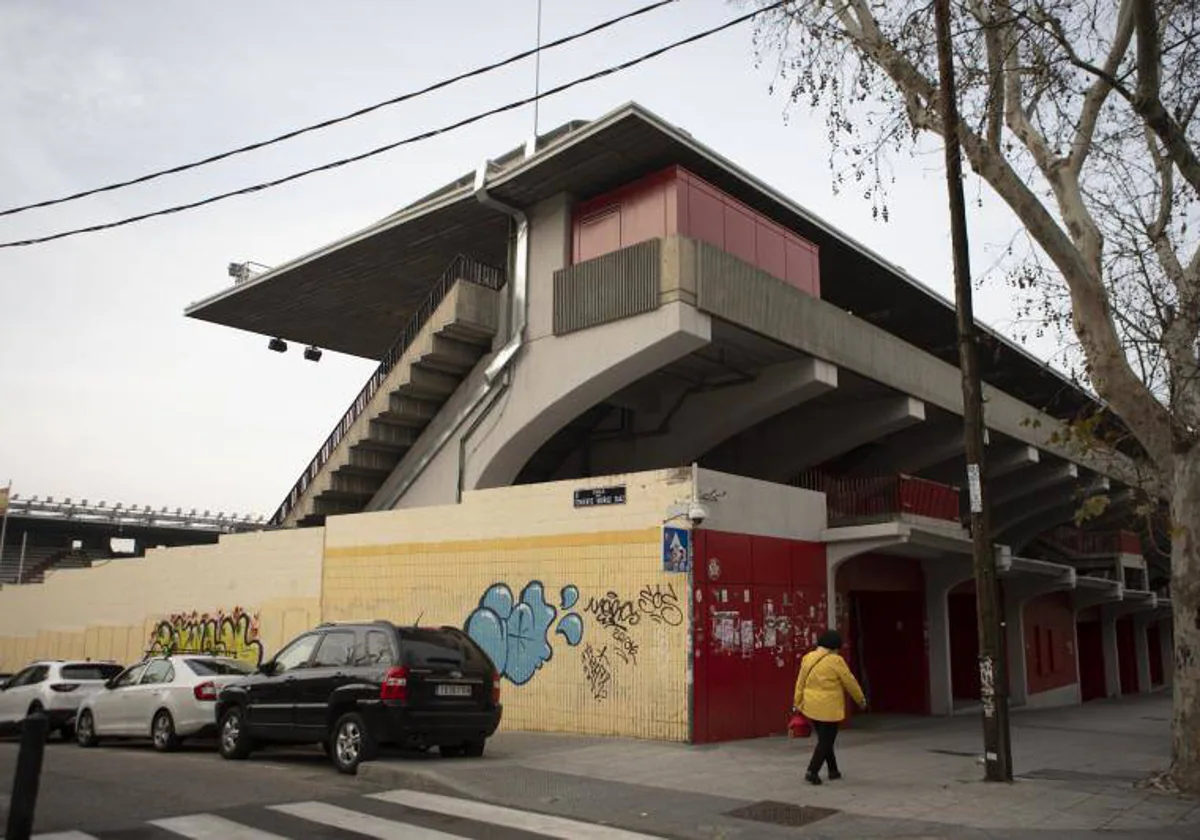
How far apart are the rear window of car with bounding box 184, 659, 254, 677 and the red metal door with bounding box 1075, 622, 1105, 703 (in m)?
27.2

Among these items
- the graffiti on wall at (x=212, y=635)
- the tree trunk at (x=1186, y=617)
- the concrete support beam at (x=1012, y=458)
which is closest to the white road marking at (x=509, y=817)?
the tree trunk at (x=1186, y=617)

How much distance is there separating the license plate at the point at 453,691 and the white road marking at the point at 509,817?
163 centimetres

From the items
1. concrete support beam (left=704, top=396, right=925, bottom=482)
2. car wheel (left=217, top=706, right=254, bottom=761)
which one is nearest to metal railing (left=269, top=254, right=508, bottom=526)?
concrete support beam (left=704, top=396, right=925, bottom=482)

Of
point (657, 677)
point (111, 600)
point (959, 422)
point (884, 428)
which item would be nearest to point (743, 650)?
point (657, 677)

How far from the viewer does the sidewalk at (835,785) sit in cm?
870

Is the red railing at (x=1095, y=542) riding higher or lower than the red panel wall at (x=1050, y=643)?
higher

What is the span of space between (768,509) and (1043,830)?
26.8 ft

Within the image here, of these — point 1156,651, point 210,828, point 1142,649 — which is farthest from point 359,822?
point 1156,651

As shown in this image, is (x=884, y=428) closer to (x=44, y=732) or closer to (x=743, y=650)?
(x=743, y=650)

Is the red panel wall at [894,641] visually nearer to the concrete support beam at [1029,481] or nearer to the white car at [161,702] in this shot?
the white car at [161,702]

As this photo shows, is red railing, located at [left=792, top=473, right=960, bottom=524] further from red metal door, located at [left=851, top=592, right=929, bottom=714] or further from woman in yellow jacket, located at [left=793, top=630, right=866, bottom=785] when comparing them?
woman in yellow jacket, located at [left=793, top=630, right=866, bottom=785]

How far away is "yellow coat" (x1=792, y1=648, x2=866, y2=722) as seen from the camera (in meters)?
10.9

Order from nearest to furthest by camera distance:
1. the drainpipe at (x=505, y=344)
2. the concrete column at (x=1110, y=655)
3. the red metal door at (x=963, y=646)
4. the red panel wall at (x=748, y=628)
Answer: the red panel wall at (x=748, y=628), the drainpipe at (x=505, y=344), the red metal door at (x=963, y=646), the concrete column at (x=1110, y=655)

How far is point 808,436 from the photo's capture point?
24531 mm
